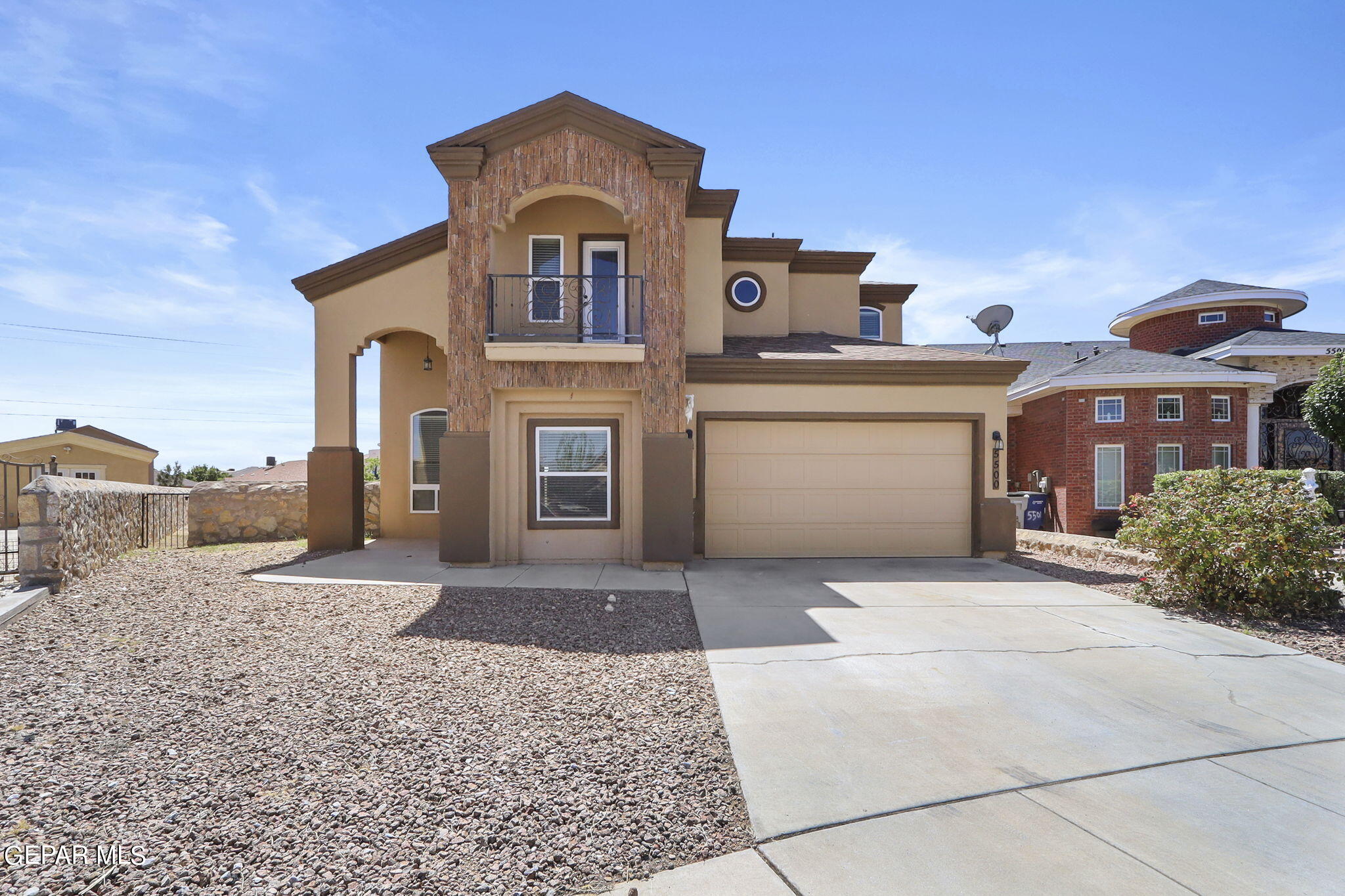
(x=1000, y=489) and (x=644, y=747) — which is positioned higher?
(x=1000, y=489)

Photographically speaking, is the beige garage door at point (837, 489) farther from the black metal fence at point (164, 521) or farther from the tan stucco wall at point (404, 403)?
the black metal fence at point (164, 521)

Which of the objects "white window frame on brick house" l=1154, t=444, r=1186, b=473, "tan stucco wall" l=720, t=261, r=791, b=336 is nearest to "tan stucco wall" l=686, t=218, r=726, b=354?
"tan stucco wall" l=720, t=261, r=791, b=336

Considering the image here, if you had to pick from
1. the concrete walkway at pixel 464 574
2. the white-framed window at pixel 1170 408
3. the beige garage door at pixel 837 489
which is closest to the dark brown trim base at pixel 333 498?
the concrete walkway at pixel 464 574

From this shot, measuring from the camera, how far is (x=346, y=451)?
34.3 feet

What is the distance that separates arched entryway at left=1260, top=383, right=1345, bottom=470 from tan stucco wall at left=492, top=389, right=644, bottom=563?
16616 millimetres

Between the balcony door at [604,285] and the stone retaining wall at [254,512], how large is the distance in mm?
6243

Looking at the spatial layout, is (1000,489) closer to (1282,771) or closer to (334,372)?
(1282,771)

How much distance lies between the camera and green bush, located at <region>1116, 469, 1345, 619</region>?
6258 mm

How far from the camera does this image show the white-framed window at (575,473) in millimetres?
9398

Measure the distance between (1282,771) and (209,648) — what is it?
7.12m

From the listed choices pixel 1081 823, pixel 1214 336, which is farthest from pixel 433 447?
pixel 1214 336

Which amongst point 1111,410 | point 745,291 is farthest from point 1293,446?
point 745,291

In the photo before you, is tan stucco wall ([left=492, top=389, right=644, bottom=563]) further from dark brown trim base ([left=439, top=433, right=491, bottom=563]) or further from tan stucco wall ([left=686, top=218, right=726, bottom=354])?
tan stucco wall ([left=686, top=218, right=726, bottom=354])

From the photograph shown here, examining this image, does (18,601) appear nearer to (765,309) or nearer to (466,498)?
(466,498)
